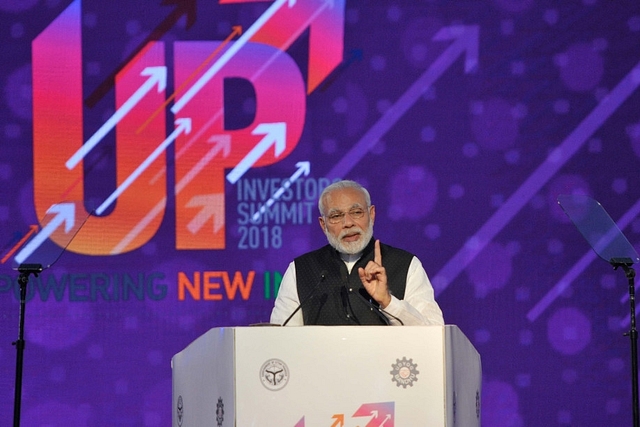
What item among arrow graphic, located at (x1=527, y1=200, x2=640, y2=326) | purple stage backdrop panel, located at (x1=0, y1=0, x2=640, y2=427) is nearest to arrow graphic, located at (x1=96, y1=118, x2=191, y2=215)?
purple stage backdrop panel, located at (x1=0, y1=0, x2=640, y2=427)

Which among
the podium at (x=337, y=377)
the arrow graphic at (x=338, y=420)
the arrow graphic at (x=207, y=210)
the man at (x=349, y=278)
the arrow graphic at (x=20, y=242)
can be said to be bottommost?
the arrow graphic at (x=338, y=420)

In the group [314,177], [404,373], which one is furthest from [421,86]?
[404,373]

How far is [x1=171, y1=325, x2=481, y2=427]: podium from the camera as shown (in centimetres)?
241

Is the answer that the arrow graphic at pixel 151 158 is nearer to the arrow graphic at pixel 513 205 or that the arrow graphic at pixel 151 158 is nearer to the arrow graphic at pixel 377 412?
the arrow graphic at pixel 513 205

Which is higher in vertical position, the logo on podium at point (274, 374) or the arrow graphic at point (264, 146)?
the arrow graphic at point (264, 146)

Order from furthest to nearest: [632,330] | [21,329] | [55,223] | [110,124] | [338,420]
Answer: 1. [110,124]
2. [55,223]
3. [21,329]
4. [632,330]
5. [338,420]

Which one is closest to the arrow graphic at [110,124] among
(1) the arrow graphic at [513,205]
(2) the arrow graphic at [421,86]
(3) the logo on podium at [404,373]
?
(2) the arrow graphic at [421,86]

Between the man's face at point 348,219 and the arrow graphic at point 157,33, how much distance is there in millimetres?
1701

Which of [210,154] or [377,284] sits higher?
[210,154]

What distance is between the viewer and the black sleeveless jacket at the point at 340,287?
345 cm

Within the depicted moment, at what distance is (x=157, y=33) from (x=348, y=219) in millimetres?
1824

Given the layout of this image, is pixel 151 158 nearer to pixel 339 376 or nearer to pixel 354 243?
pixel 354 243

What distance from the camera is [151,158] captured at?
15.4 ft

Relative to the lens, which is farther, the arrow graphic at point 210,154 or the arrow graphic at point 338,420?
the arrow graphic at point 210,154
